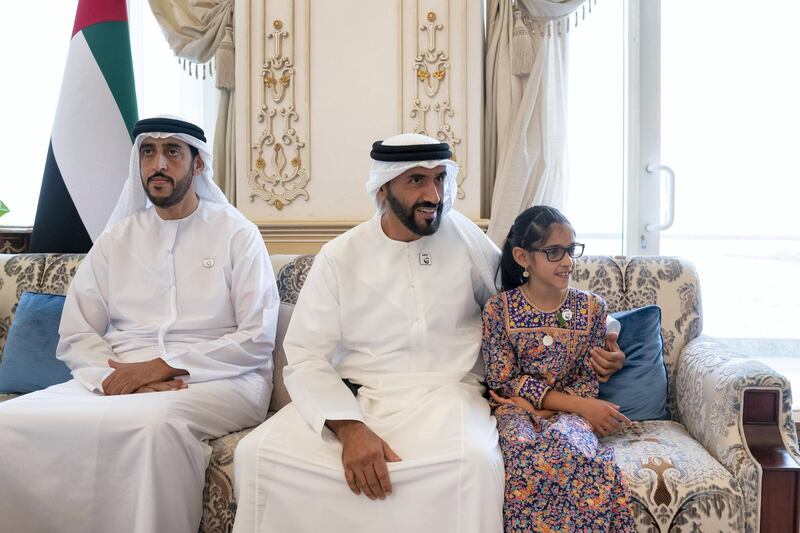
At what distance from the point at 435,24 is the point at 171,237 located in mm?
1590

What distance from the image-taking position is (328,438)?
2029mm

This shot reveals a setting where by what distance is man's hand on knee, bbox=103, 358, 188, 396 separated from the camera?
7.63 feet

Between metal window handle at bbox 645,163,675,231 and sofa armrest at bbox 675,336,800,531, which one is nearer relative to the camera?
sofa armrest at bbox 675,336,800,531

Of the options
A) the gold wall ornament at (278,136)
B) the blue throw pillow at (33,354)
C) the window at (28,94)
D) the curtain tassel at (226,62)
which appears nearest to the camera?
the blue throw pillow at (33,354)

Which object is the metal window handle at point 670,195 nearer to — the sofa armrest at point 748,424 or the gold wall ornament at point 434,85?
the gold wall ornament at point 434,85

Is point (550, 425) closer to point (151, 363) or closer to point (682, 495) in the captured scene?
point (682, 495)

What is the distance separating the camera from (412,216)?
2.23m

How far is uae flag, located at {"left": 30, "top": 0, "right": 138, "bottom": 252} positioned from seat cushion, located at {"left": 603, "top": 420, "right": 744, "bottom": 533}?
8.68ft

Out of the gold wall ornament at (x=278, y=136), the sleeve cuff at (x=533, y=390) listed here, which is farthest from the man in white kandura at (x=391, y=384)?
the gold wall ornament at (x=278, y=136)

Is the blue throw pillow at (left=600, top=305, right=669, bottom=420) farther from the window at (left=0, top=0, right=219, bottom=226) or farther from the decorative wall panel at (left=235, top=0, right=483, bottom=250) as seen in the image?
the window at (left=0, top=0, right=219, bottom=226)

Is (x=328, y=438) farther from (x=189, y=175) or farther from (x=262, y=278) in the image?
(x=189, y=175)

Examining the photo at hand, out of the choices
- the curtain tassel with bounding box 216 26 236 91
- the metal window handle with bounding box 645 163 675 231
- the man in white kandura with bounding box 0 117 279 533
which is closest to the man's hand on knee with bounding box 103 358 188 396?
the man in white kandura with bounding box 0 117 279 533

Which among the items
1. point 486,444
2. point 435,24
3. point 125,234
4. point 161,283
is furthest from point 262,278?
point 435,24

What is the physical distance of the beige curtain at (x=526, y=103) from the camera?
3324 mm
